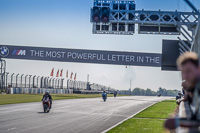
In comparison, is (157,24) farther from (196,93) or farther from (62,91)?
(62,91)

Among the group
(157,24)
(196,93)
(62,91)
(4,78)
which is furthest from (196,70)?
(62,91)

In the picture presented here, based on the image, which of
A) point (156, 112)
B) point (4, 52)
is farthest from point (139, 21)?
point (4, 52)

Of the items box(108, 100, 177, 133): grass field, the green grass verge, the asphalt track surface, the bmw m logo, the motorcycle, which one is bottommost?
the green grass verge

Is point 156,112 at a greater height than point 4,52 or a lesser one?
lesser

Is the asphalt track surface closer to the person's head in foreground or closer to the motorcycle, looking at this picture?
the motorcycle

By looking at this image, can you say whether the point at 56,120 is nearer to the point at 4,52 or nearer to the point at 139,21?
the point at 139,21

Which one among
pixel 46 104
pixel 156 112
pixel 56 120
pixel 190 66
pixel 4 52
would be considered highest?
pixel 4 52

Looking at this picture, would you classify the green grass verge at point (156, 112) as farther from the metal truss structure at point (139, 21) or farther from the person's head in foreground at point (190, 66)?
the person's head in foreground at point (190, 66)

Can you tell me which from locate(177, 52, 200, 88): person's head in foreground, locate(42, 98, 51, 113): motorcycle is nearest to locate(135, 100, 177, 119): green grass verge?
locate(42, 98, 51, 113): motorcycle

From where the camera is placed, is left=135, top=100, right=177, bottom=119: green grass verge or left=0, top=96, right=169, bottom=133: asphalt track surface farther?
left=135, top=100, right=177, bottom=119: green grass verge

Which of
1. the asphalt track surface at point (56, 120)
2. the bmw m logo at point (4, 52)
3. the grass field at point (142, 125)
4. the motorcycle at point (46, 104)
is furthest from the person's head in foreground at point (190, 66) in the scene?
the bmw m logo at point (4, 52)

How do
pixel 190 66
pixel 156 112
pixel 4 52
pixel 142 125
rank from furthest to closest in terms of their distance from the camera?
pixel 4 52, pixel 156 112, pixel 142 125, pixel 190 66

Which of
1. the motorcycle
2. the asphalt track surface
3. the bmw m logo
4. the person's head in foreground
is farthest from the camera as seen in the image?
the bmw m logo

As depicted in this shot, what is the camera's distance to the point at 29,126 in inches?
528
